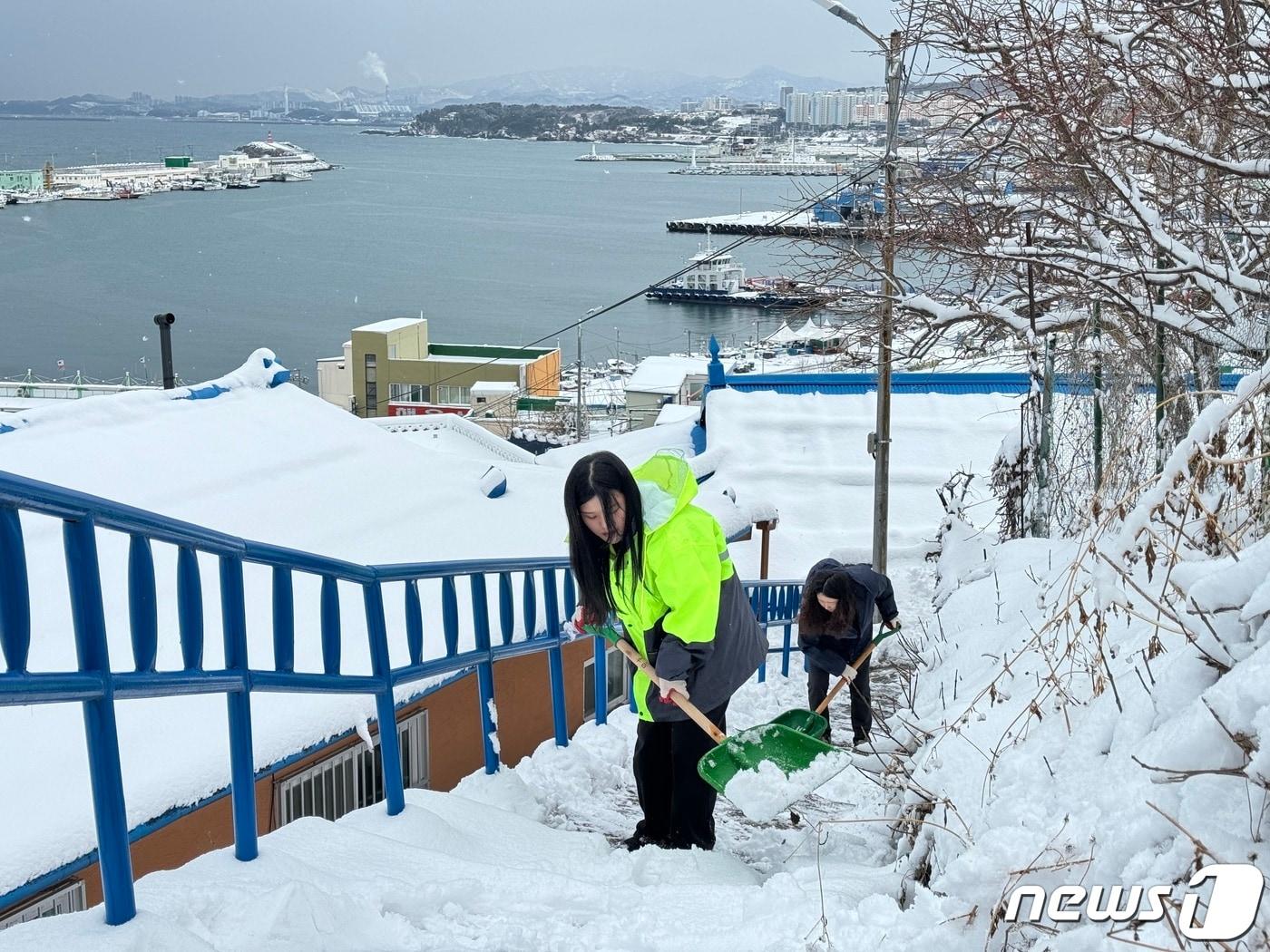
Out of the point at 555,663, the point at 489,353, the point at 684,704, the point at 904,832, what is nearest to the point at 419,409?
the point at 489,353

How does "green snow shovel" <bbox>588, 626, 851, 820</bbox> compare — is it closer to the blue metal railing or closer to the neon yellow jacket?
the neon yellow jacket

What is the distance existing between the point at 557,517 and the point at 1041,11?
5689mm

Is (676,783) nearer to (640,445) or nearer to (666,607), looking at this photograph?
(666,607)

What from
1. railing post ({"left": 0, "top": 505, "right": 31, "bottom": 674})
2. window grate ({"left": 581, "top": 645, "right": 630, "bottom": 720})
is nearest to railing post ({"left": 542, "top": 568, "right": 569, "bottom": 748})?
railing post ({"left": 0, "top": 505, "right": 31, "bottom": 674})

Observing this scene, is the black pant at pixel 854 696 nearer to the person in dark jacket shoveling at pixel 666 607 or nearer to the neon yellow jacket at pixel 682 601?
the person in dark jacket shoveling at pixel 666 607

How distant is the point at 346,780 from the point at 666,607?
3798 millimetres

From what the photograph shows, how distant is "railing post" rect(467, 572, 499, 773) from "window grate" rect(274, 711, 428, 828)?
4.55ft

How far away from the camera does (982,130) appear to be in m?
10.1

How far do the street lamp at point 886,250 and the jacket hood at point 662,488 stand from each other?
20.5 ft

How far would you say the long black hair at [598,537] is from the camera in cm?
425

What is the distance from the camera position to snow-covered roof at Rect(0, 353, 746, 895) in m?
5.64

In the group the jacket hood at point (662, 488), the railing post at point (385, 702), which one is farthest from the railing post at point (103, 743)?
the jacket hood at point (662, 488)

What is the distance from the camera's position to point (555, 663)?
634 cm

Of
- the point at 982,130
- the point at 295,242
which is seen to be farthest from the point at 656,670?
the point at 295,242
